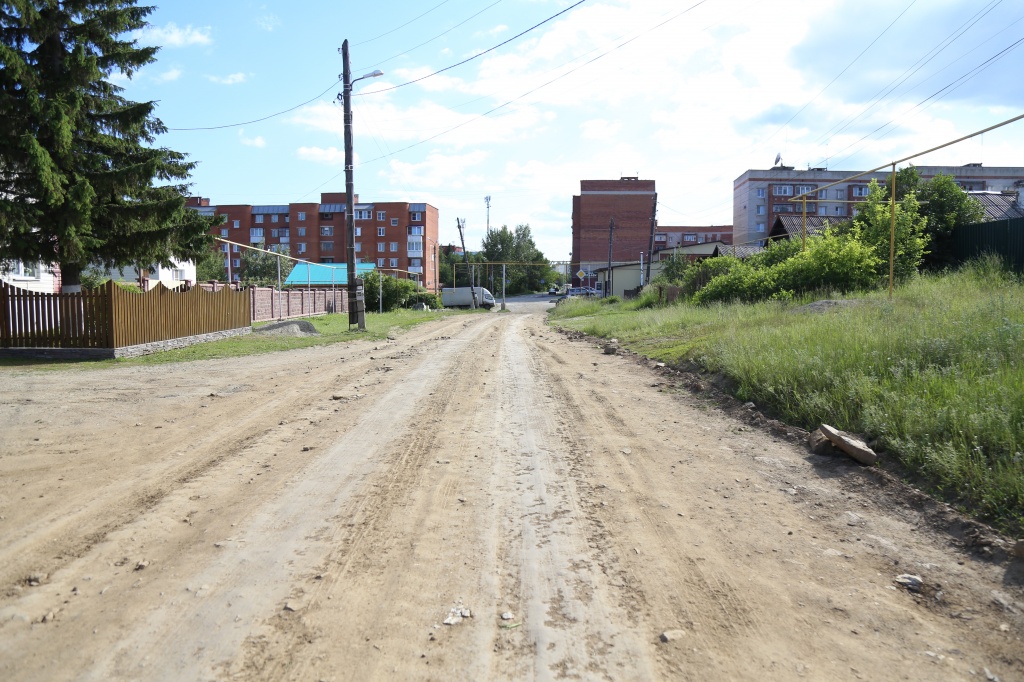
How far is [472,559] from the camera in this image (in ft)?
14.5

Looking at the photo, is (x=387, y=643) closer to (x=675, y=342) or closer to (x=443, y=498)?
(x=443, y=498)

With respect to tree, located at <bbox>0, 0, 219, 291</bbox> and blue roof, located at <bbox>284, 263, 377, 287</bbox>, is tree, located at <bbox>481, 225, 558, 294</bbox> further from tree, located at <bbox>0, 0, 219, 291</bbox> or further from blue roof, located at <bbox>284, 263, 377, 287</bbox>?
tree, located at <bbox>0, 0, 219, 291</bbox>

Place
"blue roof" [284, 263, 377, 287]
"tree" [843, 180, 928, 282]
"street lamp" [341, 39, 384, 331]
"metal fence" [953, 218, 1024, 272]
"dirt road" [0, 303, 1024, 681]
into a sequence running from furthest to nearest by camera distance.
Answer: "blue roof" [284, 263, 377, 287] < "street lamp" [341, 39, 384, 331] < "tree" [843, 180, 928, 282] < "metal fence" [953, 218, 1024, 272] < "dirt road" [0, 303, 1024, 681]

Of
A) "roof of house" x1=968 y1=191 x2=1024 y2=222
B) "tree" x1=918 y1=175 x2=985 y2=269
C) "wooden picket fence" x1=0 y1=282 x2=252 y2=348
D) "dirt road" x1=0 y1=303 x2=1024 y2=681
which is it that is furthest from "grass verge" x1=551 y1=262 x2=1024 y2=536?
"roof of house" x1=968 y1=191 x2=1024 y2=222

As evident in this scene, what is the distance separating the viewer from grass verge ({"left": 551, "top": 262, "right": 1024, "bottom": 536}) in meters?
5.41

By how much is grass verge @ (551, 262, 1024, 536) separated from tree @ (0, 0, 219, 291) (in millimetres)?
14302

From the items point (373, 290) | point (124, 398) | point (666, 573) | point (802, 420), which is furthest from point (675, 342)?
point (373, 290)

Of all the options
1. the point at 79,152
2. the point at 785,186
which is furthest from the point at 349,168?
the point at 785,186

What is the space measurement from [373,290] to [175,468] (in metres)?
47.3

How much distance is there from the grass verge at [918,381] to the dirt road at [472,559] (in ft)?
1.52

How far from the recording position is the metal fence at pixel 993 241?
18.0 meters

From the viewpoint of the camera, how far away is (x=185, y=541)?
15.3 feet

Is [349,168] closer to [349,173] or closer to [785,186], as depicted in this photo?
[349,173]

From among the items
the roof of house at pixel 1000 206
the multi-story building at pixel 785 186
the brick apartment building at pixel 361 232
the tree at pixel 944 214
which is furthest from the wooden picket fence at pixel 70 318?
the brick apartment building at pixel 361 232
